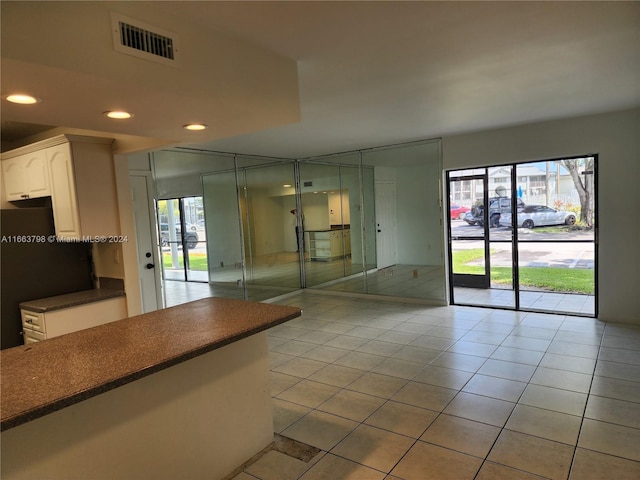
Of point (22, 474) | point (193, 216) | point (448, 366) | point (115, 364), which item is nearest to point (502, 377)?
point (448, 366)

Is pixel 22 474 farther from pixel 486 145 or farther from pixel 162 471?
pixel 486 145

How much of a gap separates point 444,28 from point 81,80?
181 cm

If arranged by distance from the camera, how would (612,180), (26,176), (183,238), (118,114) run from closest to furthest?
(118,114), (26,176), (612,180), (183,238)

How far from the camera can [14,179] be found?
12.5 feet

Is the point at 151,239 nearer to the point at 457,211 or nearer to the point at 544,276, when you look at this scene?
the point at 457,211

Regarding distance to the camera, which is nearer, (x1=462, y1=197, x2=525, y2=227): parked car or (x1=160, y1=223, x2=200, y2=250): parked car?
(x1=160, y1=223, x2=200, y2=250): parked car

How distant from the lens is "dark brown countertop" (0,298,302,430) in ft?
4.67

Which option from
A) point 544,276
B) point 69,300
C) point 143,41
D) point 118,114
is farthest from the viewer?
point 544,276

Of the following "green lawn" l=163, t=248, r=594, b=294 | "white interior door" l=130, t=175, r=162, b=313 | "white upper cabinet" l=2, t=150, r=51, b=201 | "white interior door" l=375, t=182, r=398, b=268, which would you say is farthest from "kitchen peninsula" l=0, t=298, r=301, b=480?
"white interior door" l=375, t=182, r=398, b=268

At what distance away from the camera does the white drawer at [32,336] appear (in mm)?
3307

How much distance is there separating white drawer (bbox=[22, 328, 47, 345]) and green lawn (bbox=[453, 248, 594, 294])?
5.17m

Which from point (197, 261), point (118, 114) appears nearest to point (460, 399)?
point (118, 114)

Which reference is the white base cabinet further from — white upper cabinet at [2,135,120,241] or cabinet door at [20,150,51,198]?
cabinet door at [20,150,51,198]

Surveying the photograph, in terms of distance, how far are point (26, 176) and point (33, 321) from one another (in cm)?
136
